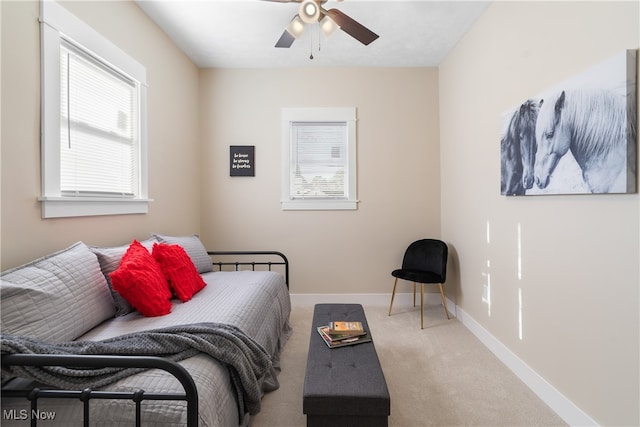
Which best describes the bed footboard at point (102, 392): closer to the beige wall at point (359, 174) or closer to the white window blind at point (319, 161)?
the beige wall at point (359, 174)

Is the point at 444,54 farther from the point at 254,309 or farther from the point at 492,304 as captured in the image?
the point at 254,309

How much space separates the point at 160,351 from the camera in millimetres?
1229

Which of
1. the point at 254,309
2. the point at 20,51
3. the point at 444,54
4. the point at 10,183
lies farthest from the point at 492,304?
the point at 20,51

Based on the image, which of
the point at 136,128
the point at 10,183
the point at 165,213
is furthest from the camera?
the point at 165,213

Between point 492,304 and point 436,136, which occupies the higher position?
point 436,136

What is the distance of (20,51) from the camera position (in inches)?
60.1

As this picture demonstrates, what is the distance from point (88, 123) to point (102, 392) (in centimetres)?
177

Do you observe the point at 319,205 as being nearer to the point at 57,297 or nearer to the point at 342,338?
the point at 342,338

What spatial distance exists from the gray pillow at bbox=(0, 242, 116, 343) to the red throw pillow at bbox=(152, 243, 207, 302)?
0.38 metres

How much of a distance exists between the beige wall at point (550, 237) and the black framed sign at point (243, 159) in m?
2.36

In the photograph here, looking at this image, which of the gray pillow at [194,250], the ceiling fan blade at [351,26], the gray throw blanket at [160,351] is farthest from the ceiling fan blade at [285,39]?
the gray throw blanket at [160,351]

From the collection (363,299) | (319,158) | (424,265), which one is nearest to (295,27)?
(319,158)

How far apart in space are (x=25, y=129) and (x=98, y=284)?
0.89 metres

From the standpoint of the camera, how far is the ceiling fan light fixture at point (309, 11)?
204 centimetres
